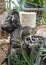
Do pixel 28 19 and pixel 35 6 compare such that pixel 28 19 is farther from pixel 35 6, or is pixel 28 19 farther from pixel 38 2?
pixel 38 2

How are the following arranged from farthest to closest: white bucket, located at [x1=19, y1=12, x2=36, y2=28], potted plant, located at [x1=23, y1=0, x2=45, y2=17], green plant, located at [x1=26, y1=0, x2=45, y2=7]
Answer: green plant, located at [x1=26, y1=0, x2=45, y2=7], potted plant, located at [x1=23, y1=0, x2=45, y2=17], white bucket, located at [x1=19, y1=12, x2=36, y2=28]

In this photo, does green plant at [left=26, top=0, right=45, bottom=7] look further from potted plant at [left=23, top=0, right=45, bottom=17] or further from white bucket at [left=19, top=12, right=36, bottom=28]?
white bucket at [left=19, top=12, right=36, bottom=28]

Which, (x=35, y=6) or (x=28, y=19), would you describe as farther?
(x=35, y=6)

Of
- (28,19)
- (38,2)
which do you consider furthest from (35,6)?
(28,19)

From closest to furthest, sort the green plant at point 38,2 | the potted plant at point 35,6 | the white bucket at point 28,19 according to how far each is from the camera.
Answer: the white bucket at point 28,19
the potted plant at point 35,6
the green plant at point 38,2

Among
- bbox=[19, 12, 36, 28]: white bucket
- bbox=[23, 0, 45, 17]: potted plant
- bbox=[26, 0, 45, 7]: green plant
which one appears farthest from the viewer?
bbox=[26, 0, 45, 7]: green plant

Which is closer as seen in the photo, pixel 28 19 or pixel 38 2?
pixel 28 19

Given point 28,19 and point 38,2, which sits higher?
point 38,2

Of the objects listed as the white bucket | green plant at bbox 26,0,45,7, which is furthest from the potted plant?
the white bucket

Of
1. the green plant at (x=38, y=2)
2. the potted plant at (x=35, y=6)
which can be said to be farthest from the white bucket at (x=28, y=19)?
the green plant at (x=38, y=2)

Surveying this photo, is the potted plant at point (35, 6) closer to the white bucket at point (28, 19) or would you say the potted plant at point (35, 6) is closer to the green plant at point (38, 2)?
the green plant at point (38, 2)

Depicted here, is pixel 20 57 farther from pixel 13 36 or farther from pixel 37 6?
pixel 37 6

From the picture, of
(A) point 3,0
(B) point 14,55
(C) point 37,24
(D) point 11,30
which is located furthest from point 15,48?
(A) point 3,0

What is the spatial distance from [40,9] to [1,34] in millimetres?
676
